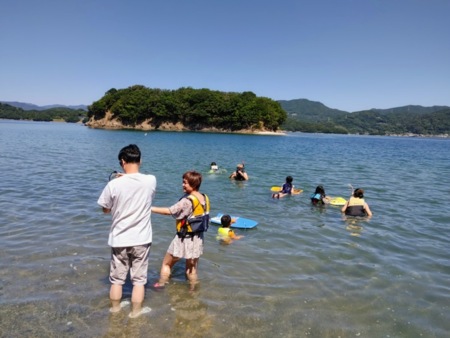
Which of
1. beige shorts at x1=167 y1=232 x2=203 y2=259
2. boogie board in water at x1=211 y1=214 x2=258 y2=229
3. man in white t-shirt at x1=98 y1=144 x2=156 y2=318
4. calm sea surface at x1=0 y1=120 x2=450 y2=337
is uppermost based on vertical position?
man in white t-shirt at x1=98 y1=144 x2=156 y2=318

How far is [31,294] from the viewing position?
5496 mm

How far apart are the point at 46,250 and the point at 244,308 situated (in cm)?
493

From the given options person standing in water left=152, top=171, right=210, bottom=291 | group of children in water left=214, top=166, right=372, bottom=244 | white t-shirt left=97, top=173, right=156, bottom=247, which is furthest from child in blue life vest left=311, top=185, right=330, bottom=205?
white t-shirt left=97, top=173, right=156, bottom=247

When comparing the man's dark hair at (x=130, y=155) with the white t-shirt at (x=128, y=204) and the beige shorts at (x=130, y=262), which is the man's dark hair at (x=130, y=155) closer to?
the white t-shirt at (x=128, y=204)

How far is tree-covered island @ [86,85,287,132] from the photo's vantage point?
11525 centimetres

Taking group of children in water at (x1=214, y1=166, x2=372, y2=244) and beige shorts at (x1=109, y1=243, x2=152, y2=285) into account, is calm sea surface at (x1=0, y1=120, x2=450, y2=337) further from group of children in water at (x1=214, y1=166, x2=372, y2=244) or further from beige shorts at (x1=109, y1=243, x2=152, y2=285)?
beige shorts at (x1=109, y1=243, x2=152, y2=285)

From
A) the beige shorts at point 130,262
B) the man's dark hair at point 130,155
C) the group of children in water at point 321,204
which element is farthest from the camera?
the group of children in water at point 321,204

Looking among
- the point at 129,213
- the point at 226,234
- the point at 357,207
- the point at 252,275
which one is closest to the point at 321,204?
the point at 357,207

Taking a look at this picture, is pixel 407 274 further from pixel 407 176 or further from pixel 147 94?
pixel 147 94

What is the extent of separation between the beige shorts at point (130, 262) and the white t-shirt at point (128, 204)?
0.13 m

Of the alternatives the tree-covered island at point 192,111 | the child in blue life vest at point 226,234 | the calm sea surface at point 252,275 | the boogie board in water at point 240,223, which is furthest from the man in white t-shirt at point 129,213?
the tree-covered island at point 192,111

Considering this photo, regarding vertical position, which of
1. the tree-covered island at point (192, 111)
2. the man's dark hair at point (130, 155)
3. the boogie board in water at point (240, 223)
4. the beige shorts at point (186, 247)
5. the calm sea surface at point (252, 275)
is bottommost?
the calm sea surface at point (252, 275)

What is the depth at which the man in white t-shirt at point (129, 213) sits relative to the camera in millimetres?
4539

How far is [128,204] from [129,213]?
134mm
